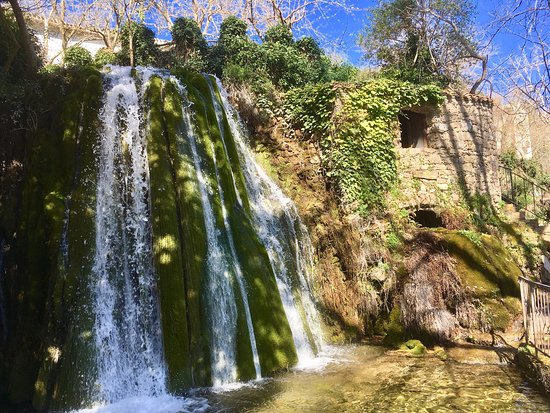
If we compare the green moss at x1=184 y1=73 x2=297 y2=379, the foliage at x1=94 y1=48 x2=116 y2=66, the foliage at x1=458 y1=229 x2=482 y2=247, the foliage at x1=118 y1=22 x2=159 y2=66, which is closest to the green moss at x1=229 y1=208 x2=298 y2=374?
the green moss at x1=184 y1=73 x2=297 y2=379

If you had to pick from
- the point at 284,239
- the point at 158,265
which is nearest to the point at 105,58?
the point at 284,239

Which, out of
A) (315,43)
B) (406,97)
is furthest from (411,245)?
(315,43)

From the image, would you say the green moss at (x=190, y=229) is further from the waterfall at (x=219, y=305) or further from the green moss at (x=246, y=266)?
the green moss at (x=246, y=266)

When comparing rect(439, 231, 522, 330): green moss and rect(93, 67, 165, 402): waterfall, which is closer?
rect(93, 67, 165, 402): waterfall

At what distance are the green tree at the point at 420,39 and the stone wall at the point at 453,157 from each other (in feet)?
3.46

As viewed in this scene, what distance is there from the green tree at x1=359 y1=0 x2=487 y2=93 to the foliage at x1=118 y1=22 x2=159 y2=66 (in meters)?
6.51

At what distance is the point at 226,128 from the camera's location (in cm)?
816

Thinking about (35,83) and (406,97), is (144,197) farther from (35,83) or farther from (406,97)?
(406,97)

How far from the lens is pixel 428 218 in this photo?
10688 millimetres

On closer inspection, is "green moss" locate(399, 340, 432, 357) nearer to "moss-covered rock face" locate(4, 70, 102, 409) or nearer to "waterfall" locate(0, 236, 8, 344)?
"moss-covered rock face" locate(4, 70, 102, 409)

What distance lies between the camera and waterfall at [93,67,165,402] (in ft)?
17.5

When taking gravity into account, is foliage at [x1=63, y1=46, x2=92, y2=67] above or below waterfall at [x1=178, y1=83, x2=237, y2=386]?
above

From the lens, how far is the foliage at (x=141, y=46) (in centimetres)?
1281

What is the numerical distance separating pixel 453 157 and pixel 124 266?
8.49m
